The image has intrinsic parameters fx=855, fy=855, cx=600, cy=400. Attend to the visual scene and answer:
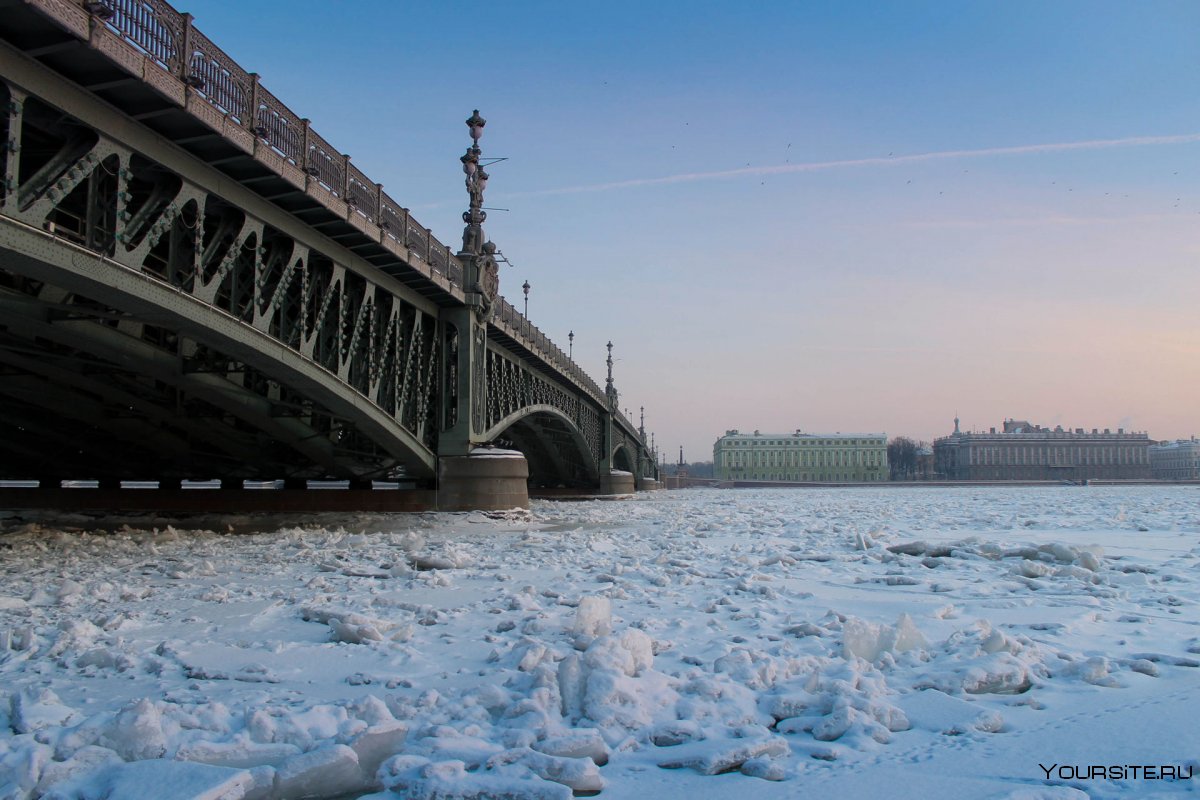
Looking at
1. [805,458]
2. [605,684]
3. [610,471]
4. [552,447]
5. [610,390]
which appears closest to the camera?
[605,684]

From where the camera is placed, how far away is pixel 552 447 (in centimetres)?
4141

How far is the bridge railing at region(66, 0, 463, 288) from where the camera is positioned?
32.7 ft

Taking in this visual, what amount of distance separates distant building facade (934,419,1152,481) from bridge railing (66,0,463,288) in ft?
483

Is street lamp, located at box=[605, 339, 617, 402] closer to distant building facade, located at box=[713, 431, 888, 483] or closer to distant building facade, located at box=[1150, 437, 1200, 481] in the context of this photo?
distant building facade, located at box=[713, 431, 888, 483]

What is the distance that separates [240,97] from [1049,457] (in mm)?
165044

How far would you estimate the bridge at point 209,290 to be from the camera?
962cm

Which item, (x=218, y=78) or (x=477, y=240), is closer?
(x=218, y=78)

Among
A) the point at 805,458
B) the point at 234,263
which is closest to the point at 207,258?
the point at 234,263

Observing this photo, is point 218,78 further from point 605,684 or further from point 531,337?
point 531,337

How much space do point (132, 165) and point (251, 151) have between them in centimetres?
Result: 152

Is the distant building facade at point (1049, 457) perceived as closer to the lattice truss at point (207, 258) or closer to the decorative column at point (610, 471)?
the decorative column at point (610, 471)

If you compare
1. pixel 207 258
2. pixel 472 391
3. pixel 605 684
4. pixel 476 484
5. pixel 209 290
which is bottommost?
pixel 605 684

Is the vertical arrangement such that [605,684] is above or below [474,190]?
below

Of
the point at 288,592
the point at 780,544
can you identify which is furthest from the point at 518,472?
the point at 288,592
